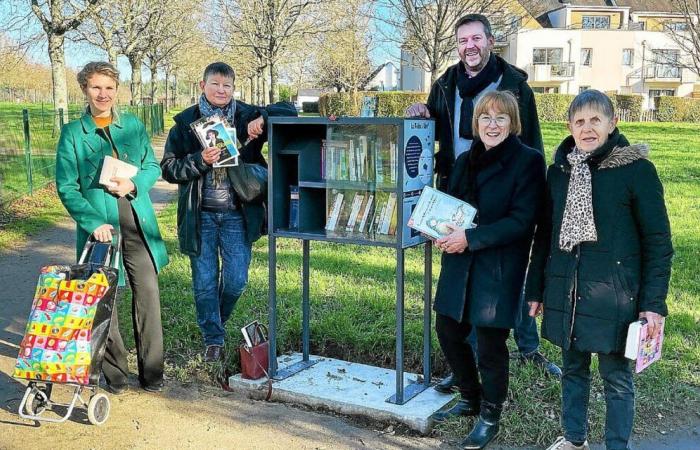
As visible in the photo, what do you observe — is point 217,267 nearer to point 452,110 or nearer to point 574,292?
point 452,110

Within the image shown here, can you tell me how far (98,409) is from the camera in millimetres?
4336

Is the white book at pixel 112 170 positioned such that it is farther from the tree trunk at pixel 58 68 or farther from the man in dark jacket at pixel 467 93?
the tree trunk at pixel 58 68

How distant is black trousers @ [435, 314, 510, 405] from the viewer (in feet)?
13.0

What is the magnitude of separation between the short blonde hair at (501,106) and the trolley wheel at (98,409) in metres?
2.80

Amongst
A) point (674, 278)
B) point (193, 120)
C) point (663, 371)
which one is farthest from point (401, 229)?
point (674, 278)

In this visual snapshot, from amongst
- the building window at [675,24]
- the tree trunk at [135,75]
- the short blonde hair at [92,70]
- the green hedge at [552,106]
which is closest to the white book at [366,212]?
the short blonde hair at [92,70]

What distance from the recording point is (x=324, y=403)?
4633mm

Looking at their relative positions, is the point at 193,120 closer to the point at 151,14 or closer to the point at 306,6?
the point at 306,6

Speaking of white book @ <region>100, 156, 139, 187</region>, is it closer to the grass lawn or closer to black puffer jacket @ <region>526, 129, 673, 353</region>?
the grass lawn

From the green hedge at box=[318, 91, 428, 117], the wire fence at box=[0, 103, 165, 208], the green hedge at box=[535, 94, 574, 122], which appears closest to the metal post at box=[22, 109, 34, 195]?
the wire fence at box=[0, 103, 165, 208]

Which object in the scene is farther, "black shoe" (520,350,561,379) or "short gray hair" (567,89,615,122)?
"black shoe" (520,350,561,379)

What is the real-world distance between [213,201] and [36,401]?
174 centimetres

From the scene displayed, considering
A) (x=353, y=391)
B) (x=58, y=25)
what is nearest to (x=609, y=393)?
(x=353, y=391)

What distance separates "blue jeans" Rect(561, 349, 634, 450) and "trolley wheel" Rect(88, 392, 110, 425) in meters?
2.77
